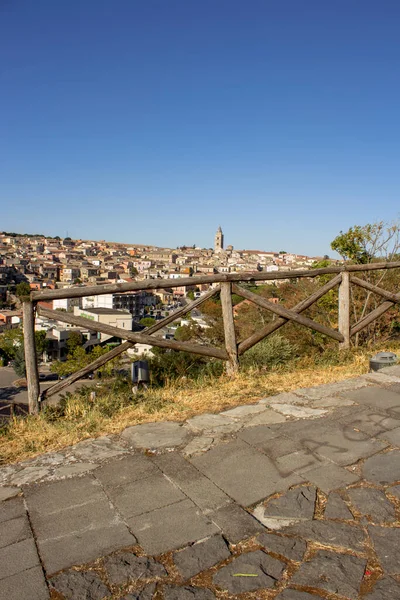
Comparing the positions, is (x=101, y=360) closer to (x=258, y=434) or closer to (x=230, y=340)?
(x=230, y=340)

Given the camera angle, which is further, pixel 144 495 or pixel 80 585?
pixel 144 495

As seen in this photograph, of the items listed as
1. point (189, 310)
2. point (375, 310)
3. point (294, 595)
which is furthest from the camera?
point (375, 310)

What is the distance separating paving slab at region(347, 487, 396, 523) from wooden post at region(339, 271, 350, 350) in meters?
3.48

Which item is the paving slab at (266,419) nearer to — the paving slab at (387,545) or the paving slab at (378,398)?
the paving slab at (378,398)

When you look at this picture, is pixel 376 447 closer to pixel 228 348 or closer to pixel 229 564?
pixel 229 564

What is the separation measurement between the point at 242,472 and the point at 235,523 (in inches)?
17.5

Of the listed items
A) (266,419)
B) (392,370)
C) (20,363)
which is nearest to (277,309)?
(392,370)

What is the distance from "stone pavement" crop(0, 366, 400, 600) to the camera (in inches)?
60.4

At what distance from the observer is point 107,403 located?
137 inches

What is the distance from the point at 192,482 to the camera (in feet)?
7.25

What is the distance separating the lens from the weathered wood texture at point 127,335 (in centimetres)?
360

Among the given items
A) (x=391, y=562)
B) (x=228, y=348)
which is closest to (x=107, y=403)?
(x=228, y=348)

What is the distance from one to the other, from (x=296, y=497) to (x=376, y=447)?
0.80m

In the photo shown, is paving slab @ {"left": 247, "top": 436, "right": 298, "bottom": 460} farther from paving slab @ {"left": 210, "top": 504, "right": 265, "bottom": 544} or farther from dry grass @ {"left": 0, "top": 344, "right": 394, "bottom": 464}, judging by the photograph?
dry grass @ {"left": 0, "top": 344, "right": 394, "bottom": 464}
